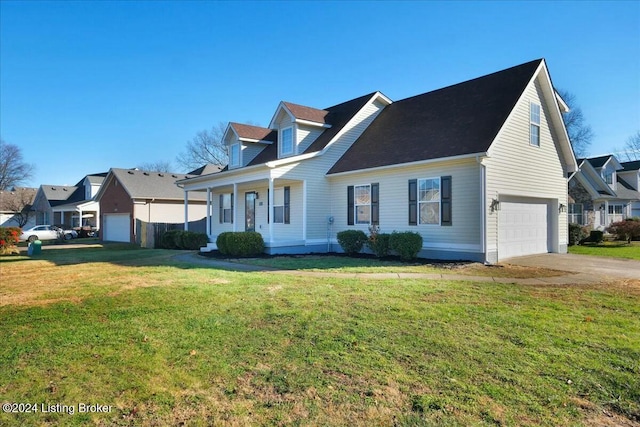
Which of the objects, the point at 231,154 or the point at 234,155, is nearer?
the point at 234,155

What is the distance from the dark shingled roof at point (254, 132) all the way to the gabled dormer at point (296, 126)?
81.0 inches

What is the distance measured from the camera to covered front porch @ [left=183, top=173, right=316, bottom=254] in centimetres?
1708

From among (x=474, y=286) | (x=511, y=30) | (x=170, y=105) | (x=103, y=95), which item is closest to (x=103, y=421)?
(x=474, y=286)

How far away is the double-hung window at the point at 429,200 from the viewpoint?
558 inches

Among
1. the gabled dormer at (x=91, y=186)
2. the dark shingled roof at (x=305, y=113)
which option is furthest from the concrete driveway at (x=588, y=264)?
the gabled dormer at (x=91, y=186)

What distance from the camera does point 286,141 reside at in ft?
65.9

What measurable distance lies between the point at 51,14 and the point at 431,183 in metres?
14.0

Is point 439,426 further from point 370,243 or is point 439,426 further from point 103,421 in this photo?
point 370,243

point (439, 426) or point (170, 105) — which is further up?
point (170, 105)

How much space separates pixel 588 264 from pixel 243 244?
1227cm

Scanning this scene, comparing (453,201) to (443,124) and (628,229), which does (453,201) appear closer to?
(443,124)

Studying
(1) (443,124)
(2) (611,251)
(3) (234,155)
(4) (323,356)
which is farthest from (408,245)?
(3) (234,155)

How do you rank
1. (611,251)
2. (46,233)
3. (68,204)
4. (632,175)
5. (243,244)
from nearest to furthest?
(243,244)
(611,251)
(46,233)
(632,175)
(68,204)

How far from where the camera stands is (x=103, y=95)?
23344mm
